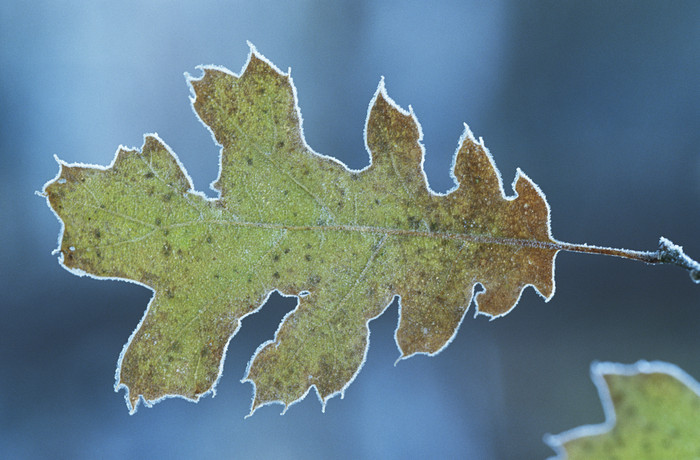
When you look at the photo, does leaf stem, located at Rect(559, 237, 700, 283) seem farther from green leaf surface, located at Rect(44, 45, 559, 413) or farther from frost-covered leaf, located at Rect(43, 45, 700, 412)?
green leaf surface, located at Rect(44, 45, 559, 413)

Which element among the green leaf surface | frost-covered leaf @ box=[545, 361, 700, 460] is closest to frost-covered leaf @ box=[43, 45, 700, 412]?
the green leaf surface

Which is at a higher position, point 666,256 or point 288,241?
point 288,241

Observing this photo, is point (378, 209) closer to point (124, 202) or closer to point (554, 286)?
point (554, 286)

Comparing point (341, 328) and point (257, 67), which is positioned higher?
point (257, 67)

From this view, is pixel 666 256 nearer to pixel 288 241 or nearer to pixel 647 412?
pixel 647 412

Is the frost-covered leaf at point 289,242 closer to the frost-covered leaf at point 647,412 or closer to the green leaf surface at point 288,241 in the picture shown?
the green leaf surface at point 288,241

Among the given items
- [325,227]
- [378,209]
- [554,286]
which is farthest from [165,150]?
[554,286]

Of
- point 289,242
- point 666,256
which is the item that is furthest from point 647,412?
point 289,242
